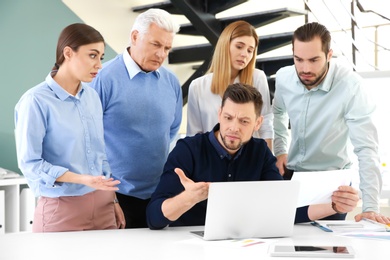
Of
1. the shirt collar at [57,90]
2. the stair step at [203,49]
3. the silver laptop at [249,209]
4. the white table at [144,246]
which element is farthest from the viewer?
the stair step at [203,49]

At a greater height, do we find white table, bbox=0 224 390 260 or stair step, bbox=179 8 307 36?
stair step, bbox=179 8 307 36

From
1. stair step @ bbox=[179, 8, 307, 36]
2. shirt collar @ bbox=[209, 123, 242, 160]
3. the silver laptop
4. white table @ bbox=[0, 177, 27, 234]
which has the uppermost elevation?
stair step @ bbox=[179, 8, 307, 36]

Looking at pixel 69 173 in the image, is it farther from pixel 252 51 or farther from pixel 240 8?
pixel 240 8

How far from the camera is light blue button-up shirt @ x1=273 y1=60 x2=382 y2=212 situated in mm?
2641

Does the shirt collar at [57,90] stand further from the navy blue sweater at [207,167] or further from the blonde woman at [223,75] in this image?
the blonde woman at [223,75]

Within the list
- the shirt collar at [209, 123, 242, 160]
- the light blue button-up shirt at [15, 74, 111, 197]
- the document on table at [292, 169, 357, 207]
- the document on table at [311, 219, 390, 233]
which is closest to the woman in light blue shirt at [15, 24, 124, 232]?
the light blue button-up shirt at [15, 74, 111, 197]

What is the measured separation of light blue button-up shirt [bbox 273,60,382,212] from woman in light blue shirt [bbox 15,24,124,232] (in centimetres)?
88

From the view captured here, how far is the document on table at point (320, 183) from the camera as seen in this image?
2.29 meters

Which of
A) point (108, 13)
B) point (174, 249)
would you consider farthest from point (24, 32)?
point (174, 249)

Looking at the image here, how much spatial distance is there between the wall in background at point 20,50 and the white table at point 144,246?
2.21 metres

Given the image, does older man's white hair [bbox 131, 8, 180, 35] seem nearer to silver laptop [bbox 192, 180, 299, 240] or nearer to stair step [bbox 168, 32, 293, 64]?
silver laptop [bbox 192, 180, 299, 240]

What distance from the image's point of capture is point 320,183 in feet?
7.62

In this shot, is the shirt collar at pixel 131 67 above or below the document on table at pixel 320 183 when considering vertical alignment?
above

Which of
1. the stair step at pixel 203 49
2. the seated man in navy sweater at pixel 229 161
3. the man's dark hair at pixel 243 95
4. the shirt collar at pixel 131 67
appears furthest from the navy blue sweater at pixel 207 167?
the stair step at pixel 203 49
